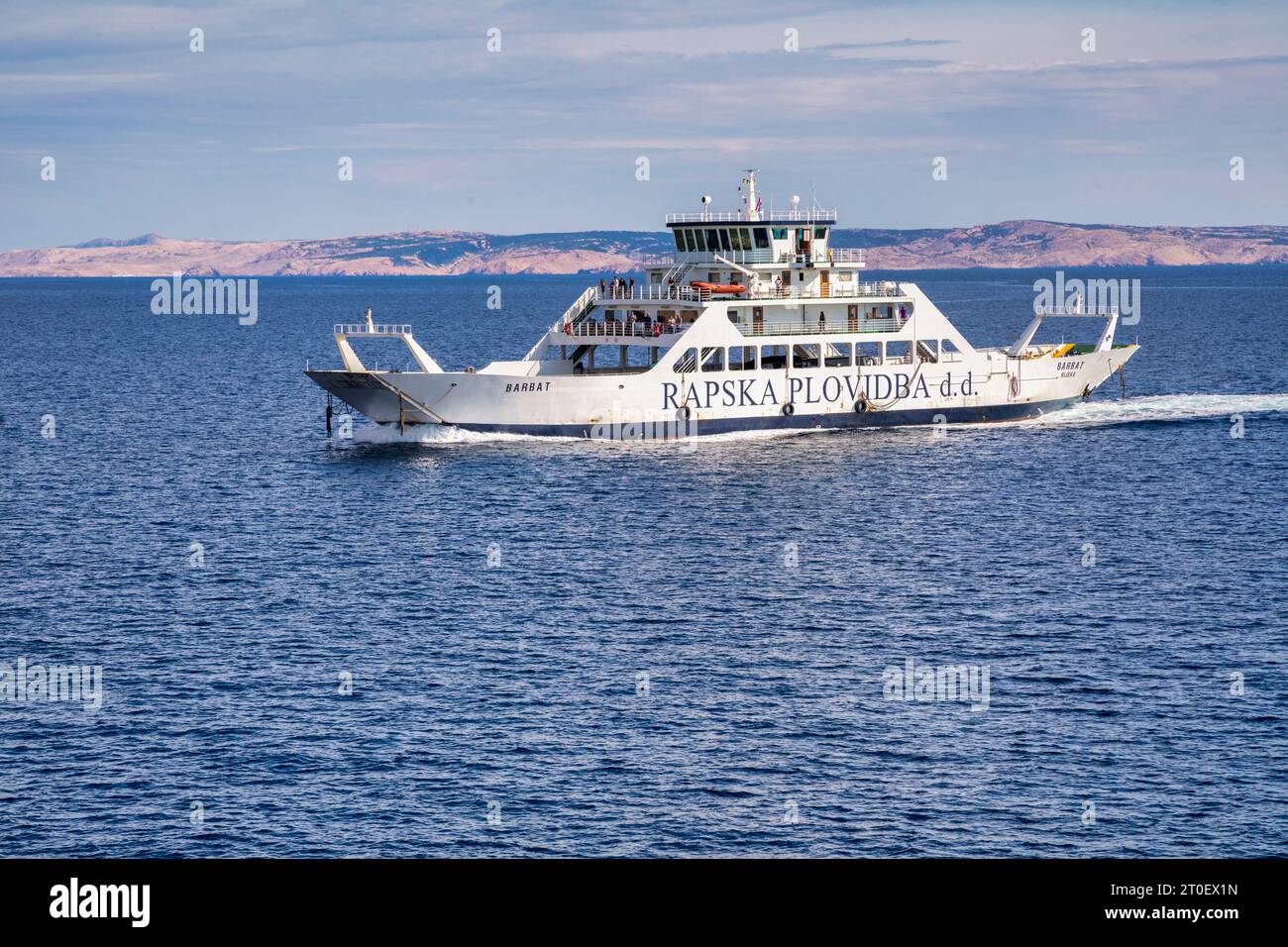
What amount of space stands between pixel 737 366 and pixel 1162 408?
96.7 feet

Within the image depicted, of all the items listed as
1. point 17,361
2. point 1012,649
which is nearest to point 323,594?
point 1012,649

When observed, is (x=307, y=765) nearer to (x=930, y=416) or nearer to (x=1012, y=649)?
(x=1012, y=649)

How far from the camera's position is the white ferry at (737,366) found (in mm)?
79375

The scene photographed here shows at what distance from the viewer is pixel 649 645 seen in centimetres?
4512

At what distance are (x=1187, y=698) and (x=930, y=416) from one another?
5105 centimetres

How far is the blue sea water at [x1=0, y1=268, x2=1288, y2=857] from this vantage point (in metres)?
32.2

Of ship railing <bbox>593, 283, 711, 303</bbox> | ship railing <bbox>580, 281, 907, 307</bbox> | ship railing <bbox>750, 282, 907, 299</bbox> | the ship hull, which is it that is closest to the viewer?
the ship hull

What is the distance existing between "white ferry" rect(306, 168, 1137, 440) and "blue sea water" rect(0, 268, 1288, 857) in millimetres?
2257

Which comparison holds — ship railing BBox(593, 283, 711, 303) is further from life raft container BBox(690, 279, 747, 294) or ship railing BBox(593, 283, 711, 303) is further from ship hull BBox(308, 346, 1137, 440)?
ship hull BBox(308, 346, 1137, 440)

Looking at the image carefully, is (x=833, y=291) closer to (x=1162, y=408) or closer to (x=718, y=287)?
(x=718, y=287)

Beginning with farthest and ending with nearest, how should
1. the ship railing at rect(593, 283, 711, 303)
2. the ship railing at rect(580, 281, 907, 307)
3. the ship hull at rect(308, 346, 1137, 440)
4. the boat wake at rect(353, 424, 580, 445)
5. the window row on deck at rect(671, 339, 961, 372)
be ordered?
the ship railing at rect(580, 281, 907, 307) < the ship railing at rect(593, 283, 711, 303) < the window row on deck at rect(671, 339, 961, 372) < the boat wake at rect(353, 424, 580, 445) < the ship hull at rect(308, 346, 1137, 440)

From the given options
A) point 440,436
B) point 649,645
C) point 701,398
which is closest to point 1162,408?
point 701,398

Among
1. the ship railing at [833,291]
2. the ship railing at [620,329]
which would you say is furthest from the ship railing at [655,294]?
the ship railing at [833,291]

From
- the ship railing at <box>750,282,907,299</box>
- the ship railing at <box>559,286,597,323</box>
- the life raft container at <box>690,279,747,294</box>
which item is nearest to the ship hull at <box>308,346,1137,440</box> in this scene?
the ship railing at <box>750,282,907,299</box>
